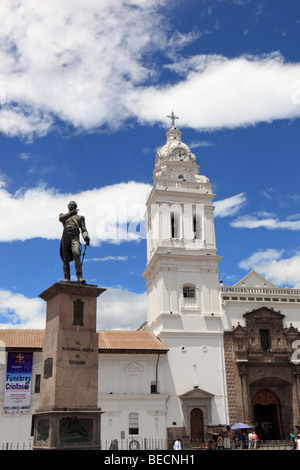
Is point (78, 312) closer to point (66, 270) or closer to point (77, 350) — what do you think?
point (77, 350)

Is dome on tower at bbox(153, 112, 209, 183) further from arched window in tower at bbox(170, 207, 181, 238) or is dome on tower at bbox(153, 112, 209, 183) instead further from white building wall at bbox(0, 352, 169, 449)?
white building wall at bbox(0, 352, 169, 449)

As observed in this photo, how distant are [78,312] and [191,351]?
23563 millimetres

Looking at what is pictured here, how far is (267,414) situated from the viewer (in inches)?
1451

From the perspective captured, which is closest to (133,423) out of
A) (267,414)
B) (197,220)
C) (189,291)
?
(267,414)

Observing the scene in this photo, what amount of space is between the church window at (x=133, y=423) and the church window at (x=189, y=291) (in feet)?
33.0

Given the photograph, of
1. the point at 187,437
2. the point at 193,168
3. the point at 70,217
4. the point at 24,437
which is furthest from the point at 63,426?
the point at 193,168

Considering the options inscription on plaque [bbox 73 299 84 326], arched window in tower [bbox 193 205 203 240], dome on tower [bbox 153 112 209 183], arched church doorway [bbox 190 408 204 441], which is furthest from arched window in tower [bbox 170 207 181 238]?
inscription on plaque [bbox 73 299 84 326]

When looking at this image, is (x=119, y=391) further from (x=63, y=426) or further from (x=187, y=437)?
(x=63, y=426)

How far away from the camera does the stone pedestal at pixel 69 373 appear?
1332 centimetres

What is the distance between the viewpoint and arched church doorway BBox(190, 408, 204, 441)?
34344 millimetres

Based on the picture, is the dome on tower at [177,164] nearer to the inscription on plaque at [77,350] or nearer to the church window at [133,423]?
the church window at [133,423]

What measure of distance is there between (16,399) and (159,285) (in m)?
13.8

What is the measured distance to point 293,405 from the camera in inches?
1414

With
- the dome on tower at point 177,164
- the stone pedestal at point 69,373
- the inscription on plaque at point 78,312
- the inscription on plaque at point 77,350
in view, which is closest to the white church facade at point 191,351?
the dome on tower at point 177,164
